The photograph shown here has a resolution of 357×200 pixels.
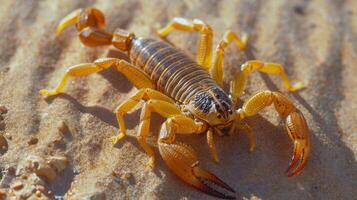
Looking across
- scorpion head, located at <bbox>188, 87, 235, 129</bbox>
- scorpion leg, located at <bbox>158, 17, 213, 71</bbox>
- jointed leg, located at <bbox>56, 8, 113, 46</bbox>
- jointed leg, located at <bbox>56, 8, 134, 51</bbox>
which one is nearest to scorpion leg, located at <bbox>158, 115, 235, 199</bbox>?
scorpion head, located at <bbox>188, 87, 235, 129</bbox>

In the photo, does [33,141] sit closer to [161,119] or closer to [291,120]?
[161,119]

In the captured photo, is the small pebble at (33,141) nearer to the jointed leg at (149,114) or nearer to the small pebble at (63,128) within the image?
the small pebble at (63,128)

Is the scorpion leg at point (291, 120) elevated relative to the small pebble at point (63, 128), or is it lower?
elevated

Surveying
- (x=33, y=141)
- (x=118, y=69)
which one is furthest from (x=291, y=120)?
(x=33, y=141)

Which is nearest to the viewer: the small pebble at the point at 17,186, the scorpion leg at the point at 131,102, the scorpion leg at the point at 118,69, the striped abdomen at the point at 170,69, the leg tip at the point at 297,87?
the small pebble at the point at 17,186

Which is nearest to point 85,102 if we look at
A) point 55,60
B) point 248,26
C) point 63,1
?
point 55,60

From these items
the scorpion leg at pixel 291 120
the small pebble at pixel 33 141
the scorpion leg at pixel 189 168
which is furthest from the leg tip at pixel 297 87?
the small pebble at pixel 33 141
